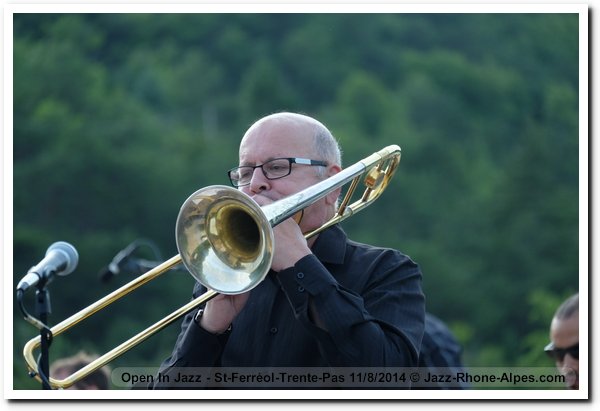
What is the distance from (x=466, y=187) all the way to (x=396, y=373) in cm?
4981

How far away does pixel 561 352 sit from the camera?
547 centimetres

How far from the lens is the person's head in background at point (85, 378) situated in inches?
230

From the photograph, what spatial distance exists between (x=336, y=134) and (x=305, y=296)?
45.9 metres

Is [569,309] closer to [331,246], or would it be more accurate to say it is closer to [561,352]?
[561,352]

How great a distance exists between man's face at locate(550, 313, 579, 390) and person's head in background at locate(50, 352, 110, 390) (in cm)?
220

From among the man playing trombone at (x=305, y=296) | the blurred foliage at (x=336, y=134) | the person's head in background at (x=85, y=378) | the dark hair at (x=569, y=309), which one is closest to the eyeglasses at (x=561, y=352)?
the dark hair at (x=569, y=309)

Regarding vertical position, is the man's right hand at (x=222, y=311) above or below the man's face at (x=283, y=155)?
below

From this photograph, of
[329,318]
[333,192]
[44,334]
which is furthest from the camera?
[333,192]

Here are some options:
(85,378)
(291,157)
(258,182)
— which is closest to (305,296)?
(258,182)

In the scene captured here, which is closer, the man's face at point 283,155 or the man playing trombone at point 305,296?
the man playing trombone at point 305,296

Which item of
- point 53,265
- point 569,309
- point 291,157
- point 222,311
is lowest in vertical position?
point 222,311

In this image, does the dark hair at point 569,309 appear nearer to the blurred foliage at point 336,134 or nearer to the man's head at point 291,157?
the man's head at point 291,157

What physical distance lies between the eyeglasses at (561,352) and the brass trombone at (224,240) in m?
1.34

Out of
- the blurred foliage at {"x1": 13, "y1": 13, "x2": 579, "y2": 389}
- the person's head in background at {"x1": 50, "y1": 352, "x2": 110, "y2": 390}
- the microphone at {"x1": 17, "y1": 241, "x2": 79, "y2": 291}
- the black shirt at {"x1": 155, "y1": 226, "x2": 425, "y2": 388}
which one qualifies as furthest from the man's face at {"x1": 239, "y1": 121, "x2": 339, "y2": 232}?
the blurred foliage at {"x1": 13, "y1": 13, "x2": 579, "y2": 389}
